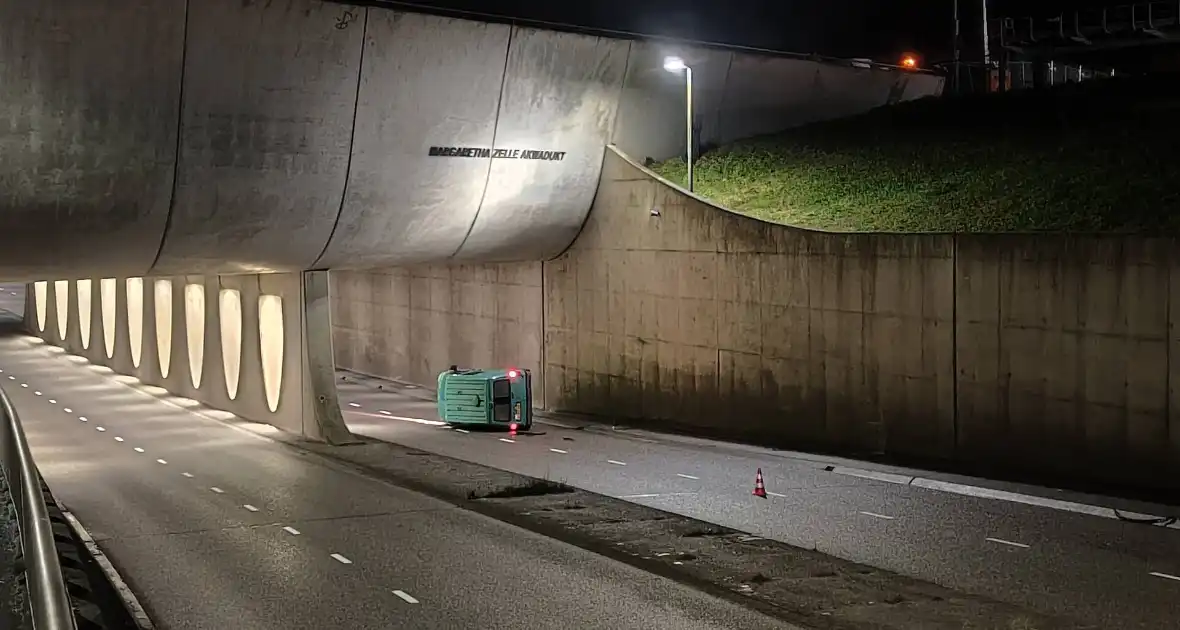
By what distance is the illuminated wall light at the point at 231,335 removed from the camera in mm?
35500

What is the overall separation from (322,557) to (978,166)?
19.5 m

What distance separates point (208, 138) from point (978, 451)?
640 inches

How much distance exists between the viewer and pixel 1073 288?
2025cm

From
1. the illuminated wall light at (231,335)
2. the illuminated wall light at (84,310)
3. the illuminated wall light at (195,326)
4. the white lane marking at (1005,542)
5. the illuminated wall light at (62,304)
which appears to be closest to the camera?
the white lane marking at (1005,542)

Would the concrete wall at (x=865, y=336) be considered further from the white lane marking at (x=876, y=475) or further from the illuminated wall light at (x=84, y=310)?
the illuminated wall light at (x=84, y=310)

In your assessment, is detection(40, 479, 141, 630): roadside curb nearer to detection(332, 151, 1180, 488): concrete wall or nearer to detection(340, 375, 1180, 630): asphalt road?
detection(340, 375, 1180, 630): asphalt road

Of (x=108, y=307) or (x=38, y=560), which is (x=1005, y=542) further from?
(x=108, y=307)

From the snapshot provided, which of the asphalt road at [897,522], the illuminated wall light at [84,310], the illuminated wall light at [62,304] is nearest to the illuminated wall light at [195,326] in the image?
the asphalt road at [897,522]

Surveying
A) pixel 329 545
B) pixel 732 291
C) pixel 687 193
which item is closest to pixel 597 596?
pixel 329 545

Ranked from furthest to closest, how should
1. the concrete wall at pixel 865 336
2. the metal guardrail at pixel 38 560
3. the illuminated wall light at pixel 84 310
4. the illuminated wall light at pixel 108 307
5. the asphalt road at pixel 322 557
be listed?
the illuminated wall light at pixel 84 310
the illuminated wall light at pixel 108 307
the concrete wall at pixel 865 336
the asphalt road at pixel 322 557
the metal guardrail at pixel 38 560

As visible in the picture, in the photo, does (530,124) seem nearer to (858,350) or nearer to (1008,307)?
(858,350)

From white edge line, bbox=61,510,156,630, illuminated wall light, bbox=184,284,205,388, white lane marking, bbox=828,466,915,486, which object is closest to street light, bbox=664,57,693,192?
white lane marking, bbox=828,466,915,486

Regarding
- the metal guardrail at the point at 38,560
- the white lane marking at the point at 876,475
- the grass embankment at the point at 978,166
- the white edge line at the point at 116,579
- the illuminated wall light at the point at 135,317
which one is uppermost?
the grass embankment at the point at 978,166

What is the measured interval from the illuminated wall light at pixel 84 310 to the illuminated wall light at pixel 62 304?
118 inches
